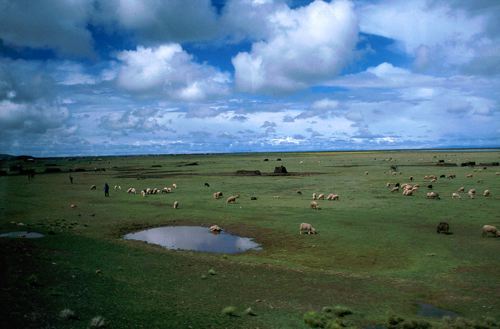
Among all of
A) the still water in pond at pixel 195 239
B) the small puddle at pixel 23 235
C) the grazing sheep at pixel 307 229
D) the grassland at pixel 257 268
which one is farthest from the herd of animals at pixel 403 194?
the small puddle at pixel 23 235

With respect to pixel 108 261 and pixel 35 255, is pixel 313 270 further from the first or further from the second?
pixel 35 255

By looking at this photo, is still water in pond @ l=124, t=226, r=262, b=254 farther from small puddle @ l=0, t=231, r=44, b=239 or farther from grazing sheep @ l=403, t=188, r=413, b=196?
grazing sheep @ l=403, t=188, r=413, b=196

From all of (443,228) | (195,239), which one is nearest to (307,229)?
(195,239)

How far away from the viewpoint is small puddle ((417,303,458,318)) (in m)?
14.1

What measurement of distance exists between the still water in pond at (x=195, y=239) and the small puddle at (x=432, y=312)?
11.1 m

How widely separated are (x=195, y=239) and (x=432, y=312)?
16479 mm

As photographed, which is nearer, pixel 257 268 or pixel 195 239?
pixel 257 268

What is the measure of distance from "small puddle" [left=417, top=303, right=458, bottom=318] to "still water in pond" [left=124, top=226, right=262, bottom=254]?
11.1m

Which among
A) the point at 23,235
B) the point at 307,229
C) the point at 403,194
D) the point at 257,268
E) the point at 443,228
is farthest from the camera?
the point at 403,194

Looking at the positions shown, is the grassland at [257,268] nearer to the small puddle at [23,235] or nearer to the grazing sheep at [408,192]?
the small puddle at [23,235]

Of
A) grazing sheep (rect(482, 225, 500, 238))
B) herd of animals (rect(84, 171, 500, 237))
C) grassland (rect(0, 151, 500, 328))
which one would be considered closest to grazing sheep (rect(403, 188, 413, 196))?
herd of animals (rect(84, 171, 500, 237))

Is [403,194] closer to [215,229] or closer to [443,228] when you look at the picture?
[443,228]

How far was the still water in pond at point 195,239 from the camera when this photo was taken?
24750mm

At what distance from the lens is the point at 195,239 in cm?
2730
